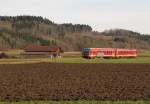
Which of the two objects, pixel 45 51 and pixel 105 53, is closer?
pixel 105 53

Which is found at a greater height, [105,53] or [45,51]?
[105,53]

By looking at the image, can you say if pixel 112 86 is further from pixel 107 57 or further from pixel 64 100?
pixel 107 57

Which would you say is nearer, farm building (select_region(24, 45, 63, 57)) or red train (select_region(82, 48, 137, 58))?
red train (select_region(82, 48, 137, 58))

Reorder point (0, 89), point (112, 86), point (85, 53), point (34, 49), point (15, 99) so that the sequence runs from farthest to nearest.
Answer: point (34, 49)
point (85, 53)
point (112, 86)
point (0, 89)
point (15, 99)

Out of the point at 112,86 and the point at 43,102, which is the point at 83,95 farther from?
the point at 112,86

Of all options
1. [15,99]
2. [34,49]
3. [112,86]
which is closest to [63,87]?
[112,86]

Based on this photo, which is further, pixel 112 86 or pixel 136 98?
pixel 112 86

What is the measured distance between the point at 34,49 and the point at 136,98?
322 ft

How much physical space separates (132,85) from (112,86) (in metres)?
1.53

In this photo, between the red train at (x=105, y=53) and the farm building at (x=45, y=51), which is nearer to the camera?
the red train at (x=105, y=53)

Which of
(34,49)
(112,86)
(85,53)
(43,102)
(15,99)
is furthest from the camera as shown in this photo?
(34,49)

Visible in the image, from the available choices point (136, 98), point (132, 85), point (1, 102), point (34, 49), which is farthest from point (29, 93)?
point (34, 49)

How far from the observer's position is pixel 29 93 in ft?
73.9

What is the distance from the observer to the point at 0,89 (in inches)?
971
